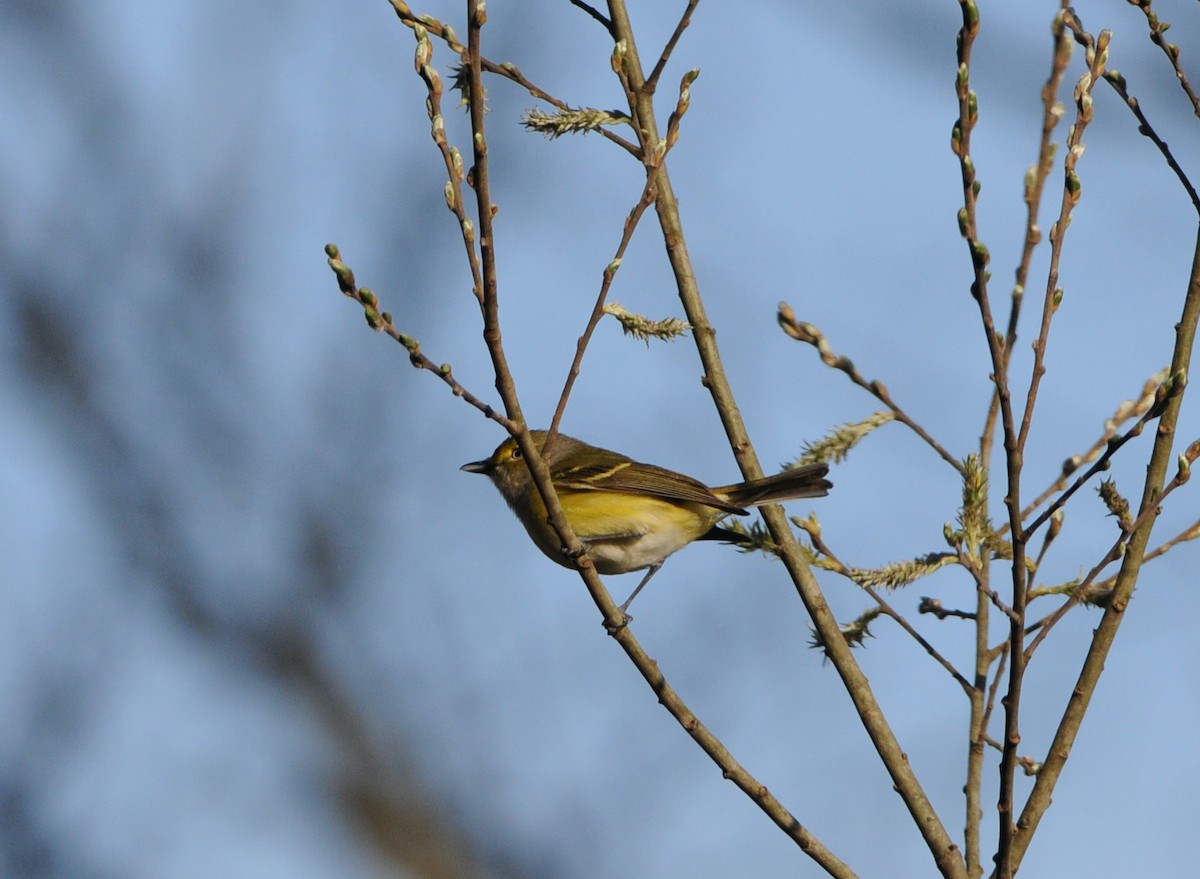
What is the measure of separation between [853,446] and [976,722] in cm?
76

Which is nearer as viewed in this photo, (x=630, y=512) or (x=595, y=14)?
(x=595, y=14)

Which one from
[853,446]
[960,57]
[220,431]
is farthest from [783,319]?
[220,431]

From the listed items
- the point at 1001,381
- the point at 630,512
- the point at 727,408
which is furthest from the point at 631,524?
the point at 1001,381

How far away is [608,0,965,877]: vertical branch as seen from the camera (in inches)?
122

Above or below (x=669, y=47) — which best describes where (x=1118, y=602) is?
below

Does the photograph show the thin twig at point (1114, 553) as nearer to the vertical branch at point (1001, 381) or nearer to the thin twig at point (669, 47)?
the vertical branch at point (1001, 381)

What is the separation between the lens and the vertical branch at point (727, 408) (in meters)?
3.11

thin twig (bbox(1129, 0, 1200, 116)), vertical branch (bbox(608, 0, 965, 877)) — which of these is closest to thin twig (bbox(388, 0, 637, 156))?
vertical branch (bbox(608, 0, 965, 877))

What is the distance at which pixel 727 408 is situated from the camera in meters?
3.55

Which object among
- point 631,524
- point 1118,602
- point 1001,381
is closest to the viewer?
point 1001,381

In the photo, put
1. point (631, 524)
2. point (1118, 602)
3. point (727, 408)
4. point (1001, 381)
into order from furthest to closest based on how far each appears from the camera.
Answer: point (631, 524), point (727, 408), point (1118, 602), point (1001, 381)

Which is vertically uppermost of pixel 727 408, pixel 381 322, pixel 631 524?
pixel 631 524

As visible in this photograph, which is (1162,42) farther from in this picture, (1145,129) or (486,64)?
(486,64)

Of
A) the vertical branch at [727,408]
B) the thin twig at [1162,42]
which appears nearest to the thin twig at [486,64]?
the vertical branch at [727,408]
